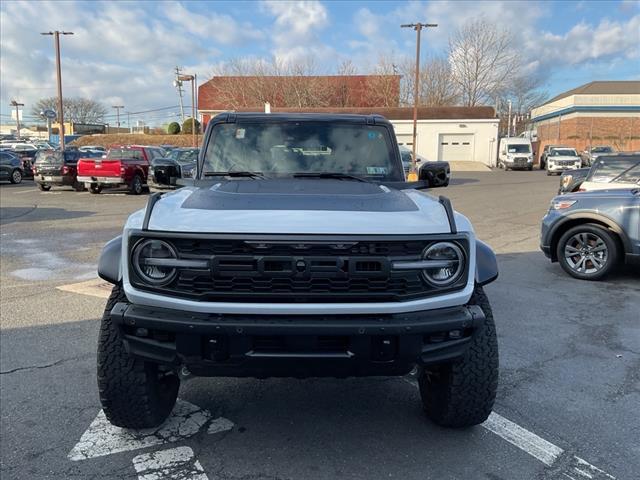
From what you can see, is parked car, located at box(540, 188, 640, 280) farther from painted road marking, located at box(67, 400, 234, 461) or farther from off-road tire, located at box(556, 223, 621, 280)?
painted road marking, located at box(67, 400, 234, 461)

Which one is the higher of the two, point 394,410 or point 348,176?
point 348,176

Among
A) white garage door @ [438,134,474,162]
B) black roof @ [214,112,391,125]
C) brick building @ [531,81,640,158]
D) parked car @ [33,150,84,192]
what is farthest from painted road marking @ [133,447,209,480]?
brick building @ [531,81,640,158]

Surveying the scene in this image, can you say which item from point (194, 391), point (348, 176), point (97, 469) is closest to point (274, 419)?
point (194, 391)

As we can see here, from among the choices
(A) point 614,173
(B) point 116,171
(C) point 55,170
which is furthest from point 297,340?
(C) point 55,170

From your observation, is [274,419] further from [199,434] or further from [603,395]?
[603,395]

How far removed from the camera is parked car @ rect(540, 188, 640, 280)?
677 centimetres

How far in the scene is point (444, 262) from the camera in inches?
106

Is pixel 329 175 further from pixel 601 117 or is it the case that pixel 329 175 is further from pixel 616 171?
pixel 601 117

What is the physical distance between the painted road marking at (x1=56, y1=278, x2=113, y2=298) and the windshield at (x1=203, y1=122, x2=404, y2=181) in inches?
116

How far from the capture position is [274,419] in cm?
341

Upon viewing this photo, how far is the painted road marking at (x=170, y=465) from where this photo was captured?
2809 mm

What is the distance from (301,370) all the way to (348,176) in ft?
5.80

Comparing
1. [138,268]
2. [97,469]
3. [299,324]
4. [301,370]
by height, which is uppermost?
[138,268]

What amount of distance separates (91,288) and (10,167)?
2145 cm
